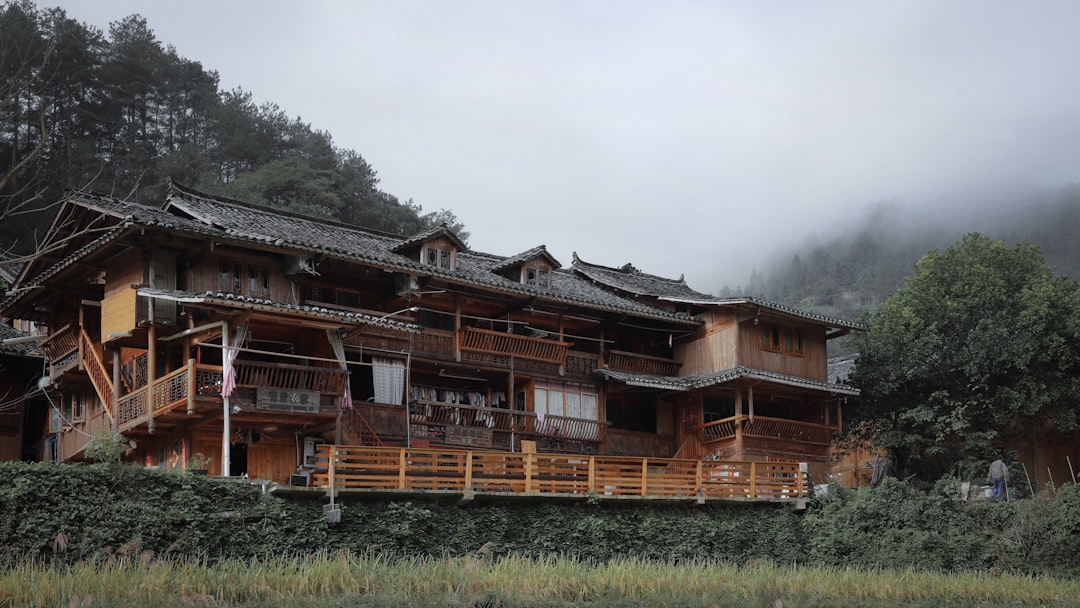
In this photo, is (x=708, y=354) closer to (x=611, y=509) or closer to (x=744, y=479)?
(x=744, y=479)

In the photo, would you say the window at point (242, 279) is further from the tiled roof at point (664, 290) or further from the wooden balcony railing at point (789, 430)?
the wooden balcony railing at point (789, 430)

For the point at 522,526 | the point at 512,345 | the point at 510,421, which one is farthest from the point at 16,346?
the point at 522,526

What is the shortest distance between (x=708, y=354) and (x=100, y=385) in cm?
1678

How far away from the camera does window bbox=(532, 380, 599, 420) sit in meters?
30.7

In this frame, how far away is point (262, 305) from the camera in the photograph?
74.7 ft

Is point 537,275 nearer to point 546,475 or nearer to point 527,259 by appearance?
point 527,259

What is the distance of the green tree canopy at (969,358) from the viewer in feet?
102

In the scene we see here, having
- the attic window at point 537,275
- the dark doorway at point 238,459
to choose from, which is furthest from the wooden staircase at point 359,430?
the attic window at point 537,275

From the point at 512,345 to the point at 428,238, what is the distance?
148 inches

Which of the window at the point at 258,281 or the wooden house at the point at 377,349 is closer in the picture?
the wooden house at the point at 377,349

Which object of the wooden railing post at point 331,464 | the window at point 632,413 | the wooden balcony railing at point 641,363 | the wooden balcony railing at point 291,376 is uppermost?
the wooden balcony railing at point 641,363

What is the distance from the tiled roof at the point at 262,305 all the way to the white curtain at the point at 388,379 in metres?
2.19

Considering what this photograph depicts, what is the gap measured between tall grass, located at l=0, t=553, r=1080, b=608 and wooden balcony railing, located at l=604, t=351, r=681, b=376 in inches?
404

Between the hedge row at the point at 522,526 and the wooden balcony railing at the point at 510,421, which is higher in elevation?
the wooden balcony railing at the point at 510,421
